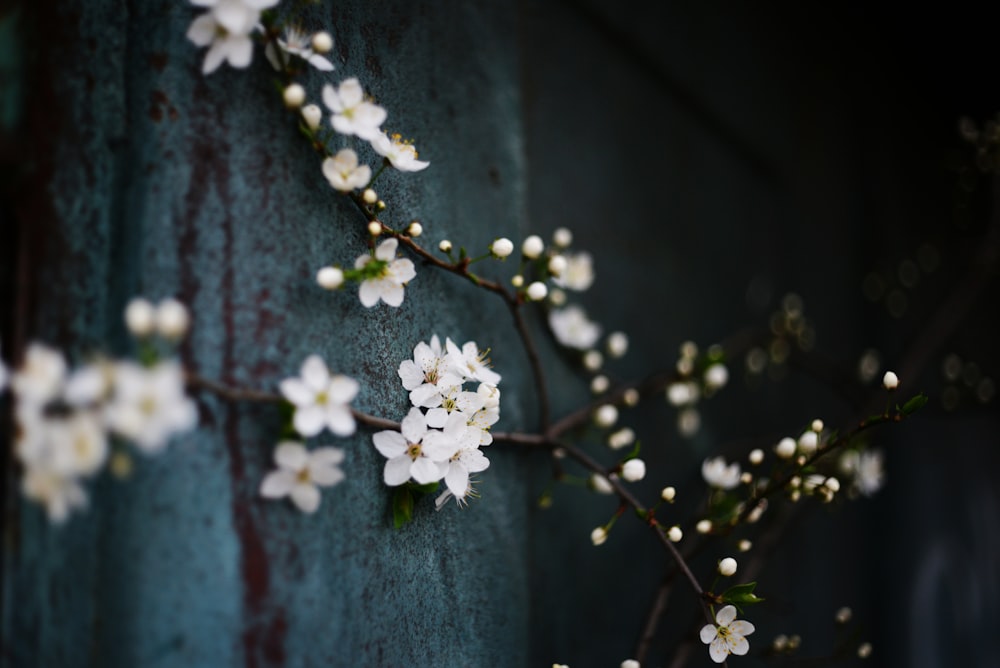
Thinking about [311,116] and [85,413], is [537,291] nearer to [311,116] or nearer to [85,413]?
[311,116]

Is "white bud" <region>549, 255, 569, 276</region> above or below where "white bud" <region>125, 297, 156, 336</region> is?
above

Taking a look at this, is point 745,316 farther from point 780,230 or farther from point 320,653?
point 320,653

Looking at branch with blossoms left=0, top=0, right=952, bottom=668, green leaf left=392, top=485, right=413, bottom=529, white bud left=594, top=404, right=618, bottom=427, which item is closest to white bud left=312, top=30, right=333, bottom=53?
branch with blossoms left=0, top=0, right=952, bottom=668

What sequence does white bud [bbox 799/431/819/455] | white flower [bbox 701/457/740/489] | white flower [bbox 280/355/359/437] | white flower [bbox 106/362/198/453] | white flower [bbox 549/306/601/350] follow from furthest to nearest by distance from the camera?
white flower [bbox 549/306/601/350]
white flower [bbox 701/457/740/489]
white bud [bbox 799/431/819/455]
white flower [bbox 280/355/359/437]
white flower [bbox 106/362/198/453]

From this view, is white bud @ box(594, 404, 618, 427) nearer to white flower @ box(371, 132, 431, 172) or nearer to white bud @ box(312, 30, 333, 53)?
white flower @ box(371, 132, 431, 172)

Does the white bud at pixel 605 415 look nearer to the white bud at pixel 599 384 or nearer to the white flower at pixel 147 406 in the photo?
the white bud at pixel 599 384

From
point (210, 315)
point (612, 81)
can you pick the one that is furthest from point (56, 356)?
point (612, 81)

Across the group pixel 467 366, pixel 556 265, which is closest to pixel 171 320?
pixel 467 366
